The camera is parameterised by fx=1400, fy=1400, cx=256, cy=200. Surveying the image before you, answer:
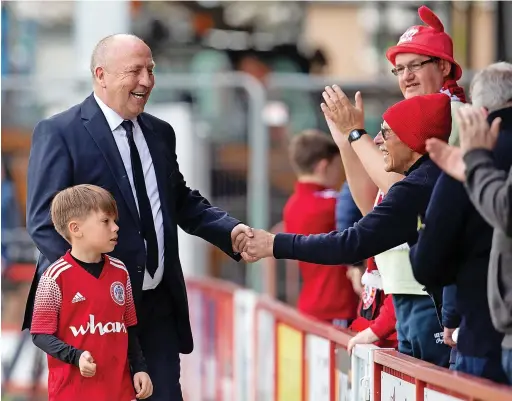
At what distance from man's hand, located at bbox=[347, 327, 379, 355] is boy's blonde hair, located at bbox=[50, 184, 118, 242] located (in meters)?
1.22

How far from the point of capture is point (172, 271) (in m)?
5.85

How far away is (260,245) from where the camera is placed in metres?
5.96

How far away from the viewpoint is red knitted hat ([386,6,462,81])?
5.86 m

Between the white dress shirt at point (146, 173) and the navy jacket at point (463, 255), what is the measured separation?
4.70 feet

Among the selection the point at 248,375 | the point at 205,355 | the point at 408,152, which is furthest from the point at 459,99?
the point at 205,355

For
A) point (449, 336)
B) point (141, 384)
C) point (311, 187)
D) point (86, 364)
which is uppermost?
point (311, 187)

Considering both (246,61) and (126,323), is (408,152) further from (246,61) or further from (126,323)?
(246,61)

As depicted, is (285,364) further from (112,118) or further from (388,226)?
(388,226)

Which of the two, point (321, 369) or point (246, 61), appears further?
point (246, 61)

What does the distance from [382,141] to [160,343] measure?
125 cm

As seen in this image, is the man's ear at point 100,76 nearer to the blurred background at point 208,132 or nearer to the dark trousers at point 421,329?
the dark trousers at point 421,329

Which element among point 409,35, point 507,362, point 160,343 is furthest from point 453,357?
point 409,35

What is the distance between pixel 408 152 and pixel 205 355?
627 cm

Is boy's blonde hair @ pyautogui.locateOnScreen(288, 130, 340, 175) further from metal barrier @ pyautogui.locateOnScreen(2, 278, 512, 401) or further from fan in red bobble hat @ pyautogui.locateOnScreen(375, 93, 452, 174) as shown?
fan in red bobble hat @ pyautogui.locateOnScreen(375, 93, 452, 174)
